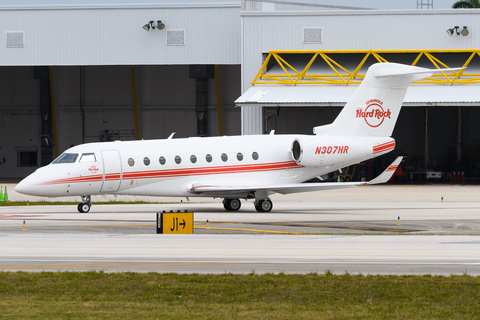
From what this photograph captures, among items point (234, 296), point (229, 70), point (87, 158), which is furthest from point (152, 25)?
point (234, 296)

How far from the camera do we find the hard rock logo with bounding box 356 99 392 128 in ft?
95.7

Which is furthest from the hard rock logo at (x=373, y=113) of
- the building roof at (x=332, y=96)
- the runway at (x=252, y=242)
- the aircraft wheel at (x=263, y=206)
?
the building roof at (x=332, y=96)

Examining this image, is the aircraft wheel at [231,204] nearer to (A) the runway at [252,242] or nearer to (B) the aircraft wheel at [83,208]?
(A) the runway at [252,242]

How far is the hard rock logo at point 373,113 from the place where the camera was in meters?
29.2

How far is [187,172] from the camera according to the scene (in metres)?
26.8

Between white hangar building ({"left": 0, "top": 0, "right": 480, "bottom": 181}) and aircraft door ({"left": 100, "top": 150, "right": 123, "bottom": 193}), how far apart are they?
1742 cm

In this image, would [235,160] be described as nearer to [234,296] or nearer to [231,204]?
[231,204]

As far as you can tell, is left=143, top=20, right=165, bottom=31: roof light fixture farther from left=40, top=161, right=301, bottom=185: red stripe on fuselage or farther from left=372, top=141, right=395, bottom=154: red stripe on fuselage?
left=372, top=141, right=395, bottom=154: red stripe on fuselage

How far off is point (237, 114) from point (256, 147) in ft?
109

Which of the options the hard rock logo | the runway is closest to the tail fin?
the hard rock logo

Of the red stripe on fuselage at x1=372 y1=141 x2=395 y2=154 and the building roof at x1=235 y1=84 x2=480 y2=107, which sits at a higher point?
the building roof at x1=235 y1=84 x2=480 y2=107

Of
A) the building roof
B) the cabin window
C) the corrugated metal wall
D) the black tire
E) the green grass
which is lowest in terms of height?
the black tire

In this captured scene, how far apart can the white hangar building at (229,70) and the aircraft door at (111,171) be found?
686 inches

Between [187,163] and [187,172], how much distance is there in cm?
37
